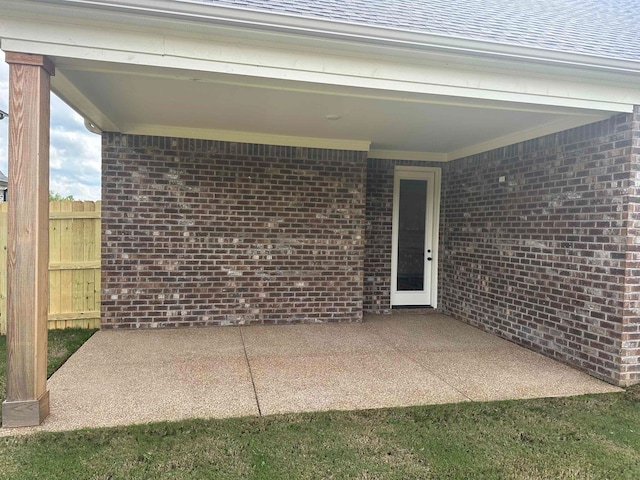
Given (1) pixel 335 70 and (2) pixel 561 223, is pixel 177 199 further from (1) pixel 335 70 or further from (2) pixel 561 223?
(2) pixel 561 223

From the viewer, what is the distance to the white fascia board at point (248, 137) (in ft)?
19.2

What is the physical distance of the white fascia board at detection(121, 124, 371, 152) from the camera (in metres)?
5.85

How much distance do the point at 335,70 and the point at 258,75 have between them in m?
0.62

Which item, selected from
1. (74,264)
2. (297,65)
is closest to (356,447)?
(297,65)

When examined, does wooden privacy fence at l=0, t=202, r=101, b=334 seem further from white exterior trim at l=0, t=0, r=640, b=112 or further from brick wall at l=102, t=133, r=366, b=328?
white exterior trim at l=0, t=0, r=640, b=112

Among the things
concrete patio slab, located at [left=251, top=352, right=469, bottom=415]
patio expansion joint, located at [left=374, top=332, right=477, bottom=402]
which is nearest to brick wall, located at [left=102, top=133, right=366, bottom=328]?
patio expansion joint, located at [left=374, top=332, right=477, bottom=402]

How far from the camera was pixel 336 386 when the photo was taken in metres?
4.00

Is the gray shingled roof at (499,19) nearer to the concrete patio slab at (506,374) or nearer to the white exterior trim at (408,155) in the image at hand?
the white exterior trim at (408,155)

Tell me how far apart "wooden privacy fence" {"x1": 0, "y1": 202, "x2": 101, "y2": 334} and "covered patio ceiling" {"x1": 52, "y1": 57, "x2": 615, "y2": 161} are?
132cm

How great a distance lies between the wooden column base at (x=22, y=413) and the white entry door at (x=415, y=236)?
5.39m

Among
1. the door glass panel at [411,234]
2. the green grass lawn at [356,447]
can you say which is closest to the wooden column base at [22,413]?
the green grass lawn at [356,447]

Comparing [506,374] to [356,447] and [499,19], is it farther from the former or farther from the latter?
[499,19]

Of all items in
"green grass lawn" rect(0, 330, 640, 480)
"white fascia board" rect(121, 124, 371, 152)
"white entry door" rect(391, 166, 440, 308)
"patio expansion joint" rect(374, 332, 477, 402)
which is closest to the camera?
"green grass lawn" rect(0, 330, 640, 480)

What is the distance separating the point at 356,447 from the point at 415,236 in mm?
4994
